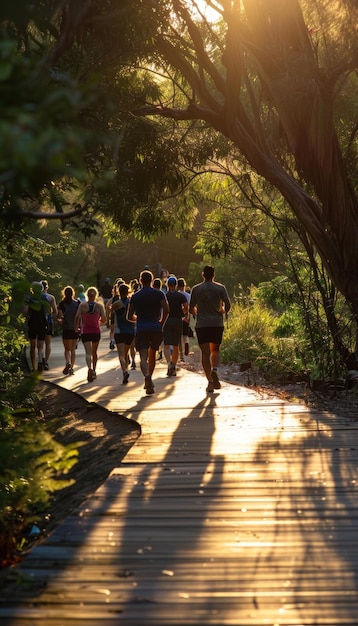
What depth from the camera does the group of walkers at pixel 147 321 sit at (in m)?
16.2

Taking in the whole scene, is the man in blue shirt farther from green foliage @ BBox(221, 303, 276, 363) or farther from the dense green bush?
green foliage @ BBox(221, 303, 276, 363)

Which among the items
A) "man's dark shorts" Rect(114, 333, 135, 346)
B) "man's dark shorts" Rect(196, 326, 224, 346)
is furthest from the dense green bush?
"man's dark shorts" Rect(196, 326, 224, 346)

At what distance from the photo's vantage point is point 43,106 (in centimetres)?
360

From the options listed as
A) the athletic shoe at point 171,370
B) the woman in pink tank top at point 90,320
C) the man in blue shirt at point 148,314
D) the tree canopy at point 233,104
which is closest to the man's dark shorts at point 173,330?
the athletic shoe at point 171,370

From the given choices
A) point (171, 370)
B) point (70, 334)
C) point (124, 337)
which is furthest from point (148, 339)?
point (70, 334)

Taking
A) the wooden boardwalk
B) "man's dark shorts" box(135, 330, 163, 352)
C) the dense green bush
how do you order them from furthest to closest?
the dense green bush, "man's dark shorts" box(135, 330, 163, 352), the wooden boardwalk

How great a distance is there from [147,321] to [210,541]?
971 cm

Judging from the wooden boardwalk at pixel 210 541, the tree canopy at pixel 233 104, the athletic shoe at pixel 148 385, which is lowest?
the wooden boardwalk at pixel 210 541

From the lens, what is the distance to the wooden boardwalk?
554cm

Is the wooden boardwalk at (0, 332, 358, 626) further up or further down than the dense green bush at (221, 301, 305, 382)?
further down

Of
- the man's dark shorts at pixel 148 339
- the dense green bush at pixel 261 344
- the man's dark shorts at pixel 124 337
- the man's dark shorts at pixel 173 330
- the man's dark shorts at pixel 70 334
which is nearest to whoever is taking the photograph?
the man's dark shorts at pixel 148 339

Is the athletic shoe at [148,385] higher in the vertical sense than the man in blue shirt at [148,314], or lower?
lower

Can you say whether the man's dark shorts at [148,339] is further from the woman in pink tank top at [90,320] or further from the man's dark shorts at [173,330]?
the woman in pink tank top at [90,320]

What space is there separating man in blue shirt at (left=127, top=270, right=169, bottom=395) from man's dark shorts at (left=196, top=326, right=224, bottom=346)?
0.63m
